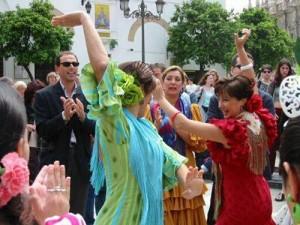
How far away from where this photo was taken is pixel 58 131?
5066 millimetres

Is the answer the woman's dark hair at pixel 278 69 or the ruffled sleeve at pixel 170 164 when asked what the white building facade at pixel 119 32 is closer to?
the woman's dark hair at pixel 278 69

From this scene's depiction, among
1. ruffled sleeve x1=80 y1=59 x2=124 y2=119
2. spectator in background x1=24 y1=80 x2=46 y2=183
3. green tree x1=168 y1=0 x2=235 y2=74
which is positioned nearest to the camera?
ruffled sleeve x1=80 y1=59 x2=124 y2=119

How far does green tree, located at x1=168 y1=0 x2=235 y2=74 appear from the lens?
Answer: 128 feet

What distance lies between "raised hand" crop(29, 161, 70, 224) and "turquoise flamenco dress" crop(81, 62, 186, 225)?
2.99 feet

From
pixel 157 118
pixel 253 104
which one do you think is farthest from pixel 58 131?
pixel 253 104

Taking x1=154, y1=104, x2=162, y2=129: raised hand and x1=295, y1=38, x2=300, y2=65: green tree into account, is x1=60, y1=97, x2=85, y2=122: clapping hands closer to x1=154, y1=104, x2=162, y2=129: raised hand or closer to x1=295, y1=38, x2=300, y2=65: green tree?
x1=154, y1=104, x2=162, y2=129: raised hand

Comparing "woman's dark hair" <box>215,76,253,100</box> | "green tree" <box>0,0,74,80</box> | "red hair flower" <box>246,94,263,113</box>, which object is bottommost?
"red hair flower" <box>246,94,263,113</box>

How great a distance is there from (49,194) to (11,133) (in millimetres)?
432

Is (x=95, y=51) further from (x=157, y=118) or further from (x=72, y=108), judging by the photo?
(x=72, y=108)

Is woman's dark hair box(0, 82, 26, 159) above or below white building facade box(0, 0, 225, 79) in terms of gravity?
below

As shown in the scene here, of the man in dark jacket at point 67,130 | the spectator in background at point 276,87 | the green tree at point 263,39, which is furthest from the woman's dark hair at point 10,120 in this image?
the green tree at point 263,39

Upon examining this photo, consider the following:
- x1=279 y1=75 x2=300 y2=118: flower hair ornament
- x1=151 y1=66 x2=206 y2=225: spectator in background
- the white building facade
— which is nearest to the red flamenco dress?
x1=151 y1=66 x2=206 y2=225: spectator in background

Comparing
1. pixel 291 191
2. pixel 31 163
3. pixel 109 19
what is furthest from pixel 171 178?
pixel 109 19

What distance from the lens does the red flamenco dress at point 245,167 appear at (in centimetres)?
378
